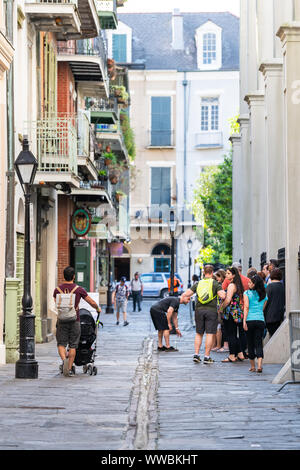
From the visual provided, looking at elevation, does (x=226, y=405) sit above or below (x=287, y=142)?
below

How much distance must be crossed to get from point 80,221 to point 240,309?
46.6ft

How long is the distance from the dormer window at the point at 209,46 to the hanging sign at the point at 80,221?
37.9m

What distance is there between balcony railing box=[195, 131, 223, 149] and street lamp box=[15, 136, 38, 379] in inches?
2032

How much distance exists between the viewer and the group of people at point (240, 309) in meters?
17.1

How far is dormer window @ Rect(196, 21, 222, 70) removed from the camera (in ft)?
228

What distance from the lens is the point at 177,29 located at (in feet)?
235

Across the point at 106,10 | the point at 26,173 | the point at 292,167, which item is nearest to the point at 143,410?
the point at 26,173

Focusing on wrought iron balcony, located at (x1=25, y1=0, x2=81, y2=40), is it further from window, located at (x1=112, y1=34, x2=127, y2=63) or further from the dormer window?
the dormer window

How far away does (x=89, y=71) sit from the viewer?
32.3 metres

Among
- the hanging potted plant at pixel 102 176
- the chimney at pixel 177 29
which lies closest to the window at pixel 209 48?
the chimney at pixel 177 29

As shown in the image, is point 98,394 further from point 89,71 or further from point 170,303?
point 89,71

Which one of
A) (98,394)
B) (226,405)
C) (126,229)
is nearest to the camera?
(226,405)
